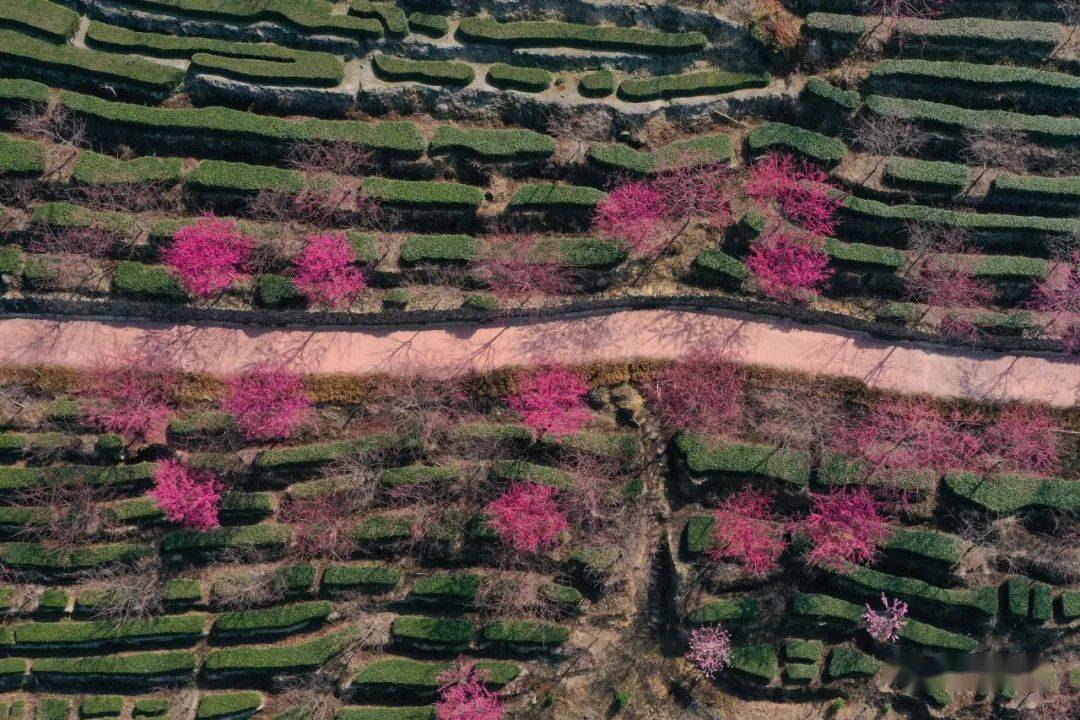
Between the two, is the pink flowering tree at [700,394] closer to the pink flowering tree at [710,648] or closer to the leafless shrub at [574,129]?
the pink flowering tree at [710,648]

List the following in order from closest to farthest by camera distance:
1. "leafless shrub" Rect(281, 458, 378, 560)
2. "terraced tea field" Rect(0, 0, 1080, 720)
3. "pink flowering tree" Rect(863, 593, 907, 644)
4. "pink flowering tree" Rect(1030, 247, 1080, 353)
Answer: "pink flowering tree" Rect(863, 593, 907, 644) < "terraced tea field" Rect(0, 0, 1080, 720) < "leafless shrub" Rect(281, 458, 378, 560) < "pink flowering tree" Rect(1030, 247, 1080, 353)

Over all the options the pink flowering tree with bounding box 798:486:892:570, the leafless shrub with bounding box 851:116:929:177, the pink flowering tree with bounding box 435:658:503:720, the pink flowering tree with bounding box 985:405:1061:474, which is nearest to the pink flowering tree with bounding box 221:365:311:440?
the pink flowering tree with bounding box 435:658:503:720

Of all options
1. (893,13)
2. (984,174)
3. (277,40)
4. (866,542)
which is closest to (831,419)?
(866,542)

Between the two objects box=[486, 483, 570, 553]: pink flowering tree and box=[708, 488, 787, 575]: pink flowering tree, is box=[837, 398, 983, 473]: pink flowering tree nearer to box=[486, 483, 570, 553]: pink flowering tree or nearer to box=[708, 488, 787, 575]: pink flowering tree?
box=[708, 488, 787, 575]: pink flowering tree

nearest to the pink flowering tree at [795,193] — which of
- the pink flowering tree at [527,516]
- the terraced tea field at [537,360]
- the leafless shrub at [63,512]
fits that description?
the terraced tea field at [537,360]

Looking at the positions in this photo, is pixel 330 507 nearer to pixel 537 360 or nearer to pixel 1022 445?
pixel 537 360

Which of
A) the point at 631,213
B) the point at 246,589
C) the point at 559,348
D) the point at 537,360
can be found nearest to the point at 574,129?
the point at 631,213
